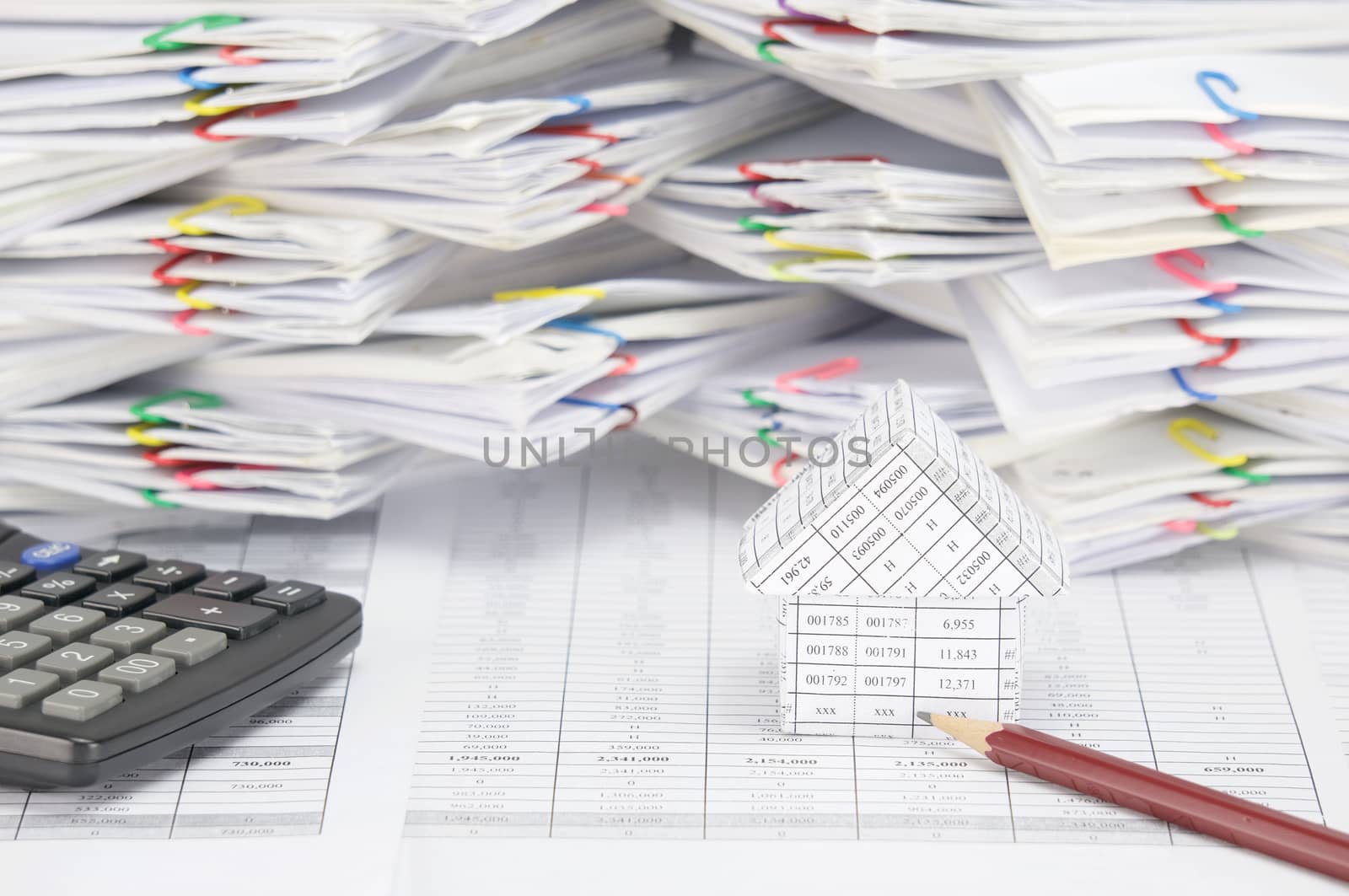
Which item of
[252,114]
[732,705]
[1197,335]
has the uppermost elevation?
[252,114]

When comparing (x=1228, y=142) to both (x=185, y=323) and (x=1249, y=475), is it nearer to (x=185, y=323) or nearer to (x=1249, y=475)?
(x=1249, y=475)

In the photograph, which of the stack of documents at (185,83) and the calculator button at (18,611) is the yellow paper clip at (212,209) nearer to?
the stack of documents at (185,83)

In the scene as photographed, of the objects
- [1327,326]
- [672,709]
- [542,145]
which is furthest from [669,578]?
[1327,326]

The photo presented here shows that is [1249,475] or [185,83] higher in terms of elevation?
[185,83]

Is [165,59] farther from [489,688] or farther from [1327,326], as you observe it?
[1327,326]

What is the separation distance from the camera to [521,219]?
2.16ft

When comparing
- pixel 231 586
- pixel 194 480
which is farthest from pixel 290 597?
pixel 194 480

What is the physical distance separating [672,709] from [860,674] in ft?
0.28

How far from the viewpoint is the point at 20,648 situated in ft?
1.87

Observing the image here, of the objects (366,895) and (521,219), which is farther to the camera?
(521,219)

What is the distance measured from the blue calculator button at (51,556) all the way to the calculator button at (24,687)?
0.30ft

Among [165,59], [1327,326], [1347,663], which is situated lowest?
[1347,663]

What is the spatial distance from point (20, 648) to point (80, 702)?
5 cm

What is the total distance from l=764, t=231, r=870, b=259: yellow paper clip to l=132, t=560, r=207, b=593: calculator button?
0.99ft
